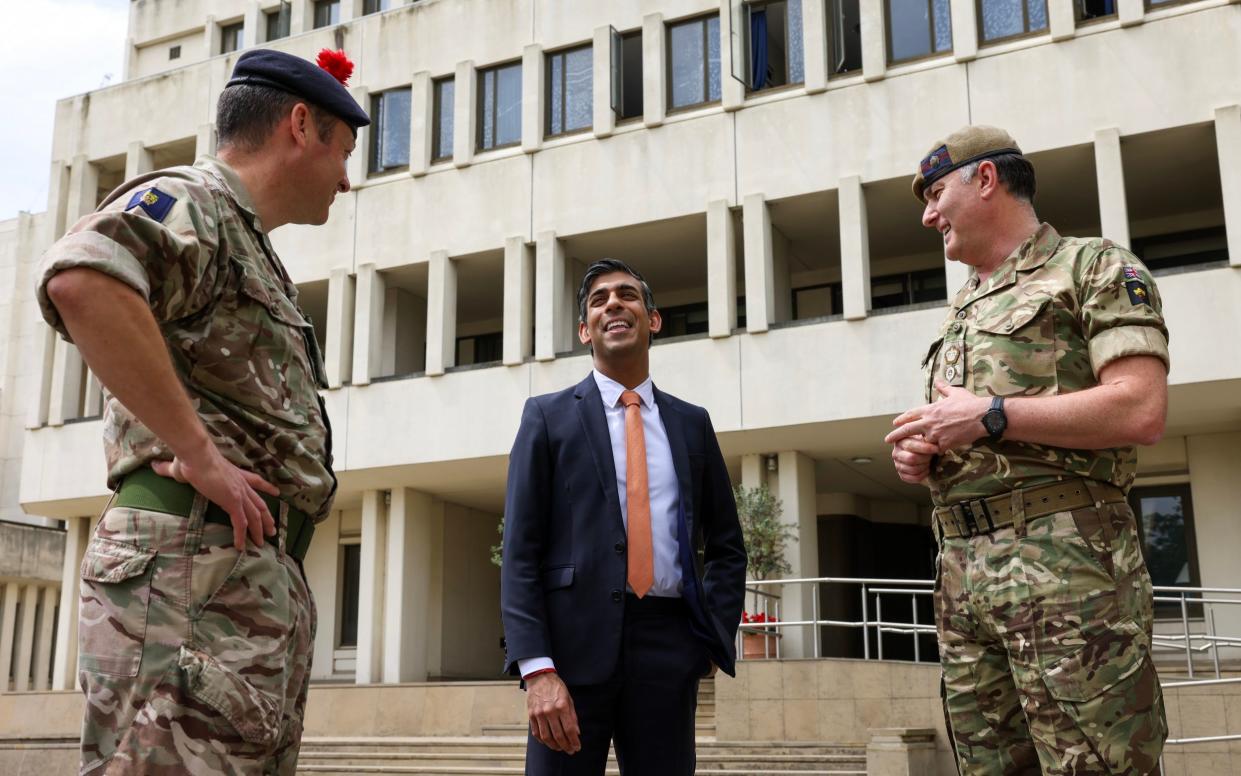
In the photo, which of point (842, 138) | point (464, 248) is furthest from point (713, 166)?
point (464, 248)

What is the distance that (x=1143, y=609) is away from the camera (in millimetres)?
3424

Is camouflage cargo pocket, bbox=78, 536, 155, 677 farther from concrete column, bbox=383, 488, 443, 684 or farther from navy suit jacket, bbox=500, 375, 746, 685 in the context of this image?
concrete column, bbox=383, 488, 443, 684

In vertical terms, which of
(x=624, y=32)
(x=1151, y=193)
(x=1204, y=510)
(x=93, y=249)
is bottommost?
(x=93, y=249)

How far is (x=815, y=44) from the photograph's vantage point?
20328 mm

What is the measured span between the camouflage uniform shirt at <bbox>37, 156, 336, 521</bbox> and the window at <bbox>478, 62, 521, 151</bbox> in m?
20.7

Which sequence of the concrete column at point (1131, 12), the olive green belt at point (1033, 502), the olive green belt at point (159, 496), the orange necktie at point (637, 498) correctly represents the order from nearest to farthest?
the olive green belt at point (159, 496)
the olive green belt at point (1033, 502)
the orange necktie at point (637, 498)
the concrete column at point (1131, 12)

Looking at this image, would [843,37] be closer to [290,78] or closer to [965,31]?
[965,31]

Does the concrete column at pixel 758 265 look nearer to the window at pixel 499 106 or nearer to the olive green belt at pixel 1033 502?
the window at pixel 499 106

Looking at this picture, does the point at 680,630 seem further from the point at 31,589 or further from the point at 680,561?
the point at 31,589

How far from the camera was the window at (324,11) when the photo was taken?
28188 mm

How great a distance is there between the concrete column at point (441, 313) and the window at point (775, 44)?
657 cm

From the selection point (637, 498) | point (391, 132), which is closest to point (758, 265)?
point (391, 132)

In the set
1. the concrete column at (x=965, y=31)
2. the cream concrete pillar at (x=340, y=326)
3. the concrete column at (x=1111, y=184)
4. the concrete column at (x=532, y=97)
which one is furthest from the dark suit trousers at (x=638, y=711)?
the cream concrete pillar at (x=340, y=326)

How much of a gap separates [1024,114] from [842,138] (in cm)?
281
